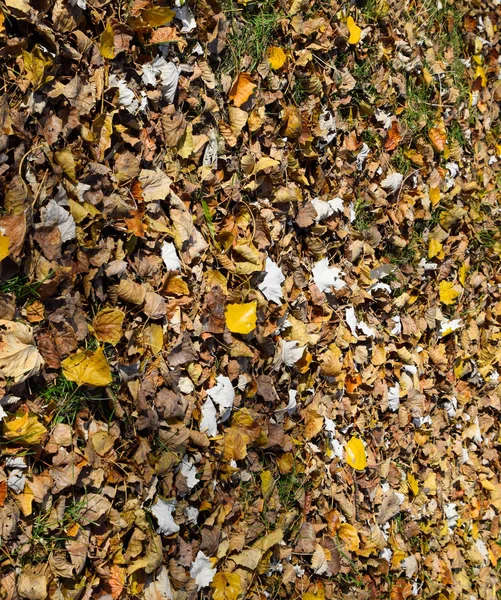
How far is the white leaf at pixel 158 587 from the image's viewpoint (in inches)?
69.6

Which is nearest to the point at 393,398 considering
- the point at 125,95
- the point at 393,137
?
the point at 393,137

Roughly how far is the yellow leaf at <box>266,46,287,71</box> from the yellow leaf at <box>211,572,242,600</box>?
5.19 feet

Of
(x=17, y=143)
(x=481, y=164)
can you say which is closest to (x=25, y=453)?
(x=17, y=143)

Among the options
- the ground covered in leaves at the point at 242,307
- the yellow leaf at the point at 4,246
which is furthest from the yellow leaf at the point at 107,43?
the yellow leaf at the point at 4,246

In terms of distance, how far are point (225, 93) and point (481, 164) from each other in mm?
1883

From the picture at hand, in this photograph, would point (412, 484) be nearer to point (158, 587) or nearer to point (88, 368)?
point (158, 587)

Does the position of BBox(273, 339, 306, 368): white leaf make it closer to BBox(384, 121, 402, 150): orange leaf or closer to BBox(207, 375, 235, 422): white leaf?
BBox(207, 375, 235, 422): white leaf

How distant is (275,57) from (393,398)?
136cm

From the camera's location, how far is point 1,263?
1.50m

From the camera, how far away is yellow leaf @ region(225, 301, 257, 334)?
6.75ft

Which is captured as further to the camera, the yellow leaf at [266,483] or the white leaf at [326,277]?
the white leaf at [326,277]

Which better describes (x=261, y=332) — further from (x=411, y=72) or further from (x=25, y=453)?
(x=411, y=72)

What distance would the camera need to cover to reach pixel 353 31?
271cm

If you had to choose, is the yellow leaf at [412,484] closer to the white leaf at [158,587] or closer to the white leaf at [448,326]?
the white leaf at [448,326]
